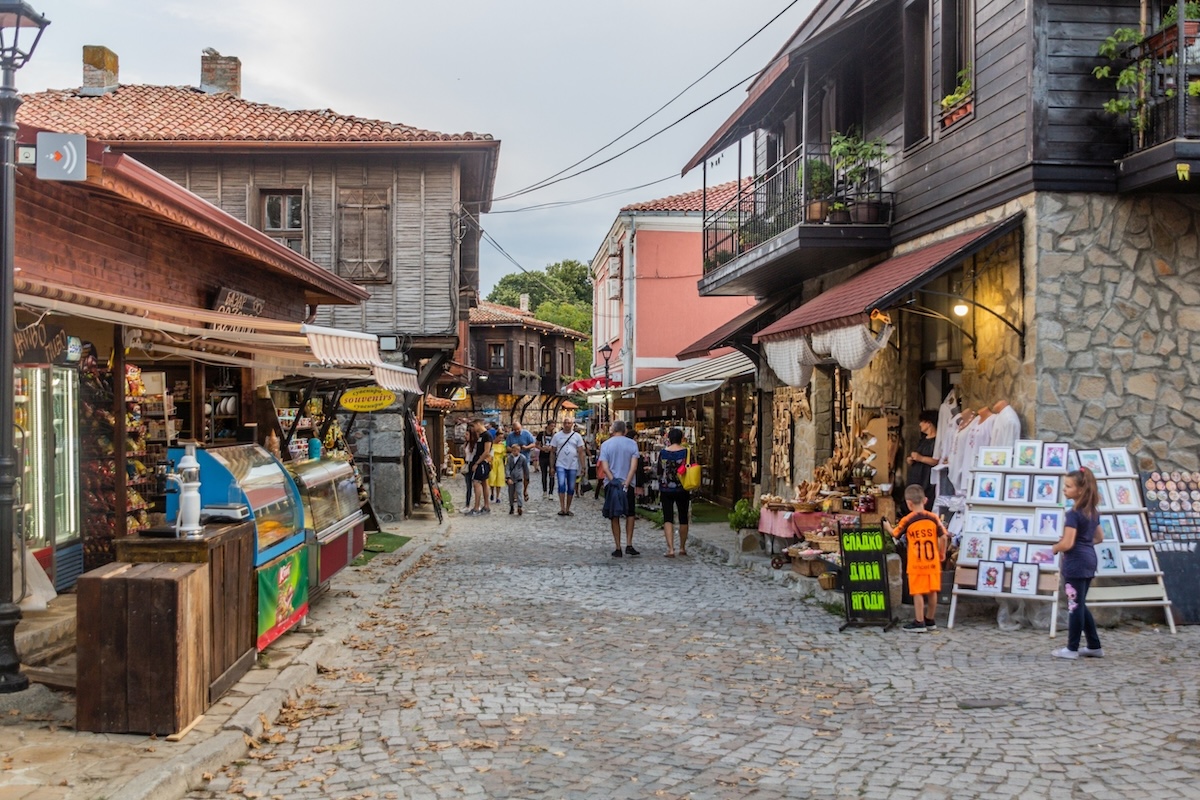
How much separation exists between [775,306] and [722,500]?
23.5ft

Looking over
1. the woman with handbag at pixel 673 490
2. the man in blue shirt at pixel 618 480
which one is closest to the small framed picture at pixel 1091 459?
the woman with handbag at pixel 673 490

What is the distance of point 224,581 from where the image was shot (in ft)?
20.6

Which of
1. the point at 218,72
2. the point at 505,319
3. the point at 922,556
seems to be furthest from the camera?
the point at 505,319

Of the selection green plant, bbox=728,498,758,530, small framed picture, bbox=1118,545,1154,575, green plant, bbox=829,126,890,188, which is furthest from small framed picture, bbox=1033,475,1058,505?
green plant, bbox=728,498,758,530

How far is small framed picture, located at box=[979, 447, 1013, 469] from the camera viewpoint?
9.16 metres

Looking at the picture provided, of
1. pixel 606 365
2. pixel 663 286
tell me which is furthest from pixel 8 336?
pixel 663 286

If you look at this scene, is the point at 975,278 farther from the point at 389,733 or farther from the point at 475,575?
the point at 389,733

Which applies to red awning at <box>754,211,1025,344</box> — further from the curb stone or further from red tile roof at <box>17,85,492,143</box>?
red tile roof at <box>17,85,492,143</box>

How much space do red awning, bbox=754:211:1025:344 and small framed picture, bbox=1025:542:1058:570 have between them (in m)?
2.50

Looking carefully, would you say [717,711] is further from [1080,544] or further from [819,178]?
[819,178]

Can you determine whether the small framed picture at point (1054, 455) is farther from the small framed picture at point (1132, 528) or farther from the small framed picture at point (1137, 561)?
the small framed picture at point (1137, 561)

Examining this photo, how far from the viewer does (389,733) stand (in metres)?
5.87

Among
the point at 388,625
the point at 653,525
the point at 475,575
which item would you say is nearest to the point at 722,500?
the point at 653,525

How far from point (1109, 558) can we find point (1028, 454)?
1.09m
